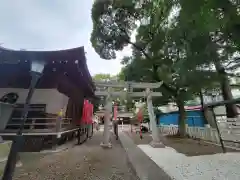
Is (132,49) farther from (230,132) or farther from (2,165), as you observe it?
(2,165)

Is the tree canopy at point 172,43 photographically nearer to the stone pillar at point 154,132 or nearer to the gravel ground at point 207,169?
the stone pillar at point 154,132

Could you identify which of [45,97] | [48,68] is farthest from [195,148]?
[48,68]

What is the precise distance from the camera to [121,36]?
10789 mm

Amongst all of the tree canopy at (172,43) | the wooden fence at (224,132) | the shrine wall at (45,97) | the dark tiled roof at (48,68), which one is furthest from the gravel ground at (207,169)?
the shrine wall at (45,97)

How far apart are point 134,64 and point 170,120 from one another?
9261mm

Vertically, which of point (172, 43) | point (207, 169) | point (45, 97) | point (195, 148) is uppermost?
point (172, 43)

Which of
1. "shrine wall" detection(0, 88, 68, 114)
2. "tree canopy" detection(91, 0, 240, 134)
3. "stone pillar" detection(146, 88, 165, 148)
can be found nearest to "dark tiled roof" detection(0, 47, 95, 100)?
"shrine wall" detection(0, 88, 68, 114)

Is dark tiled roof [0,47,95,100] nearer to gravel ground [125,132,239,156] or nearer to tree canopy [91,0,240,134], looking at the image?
tree canopy [91,0,240,134]

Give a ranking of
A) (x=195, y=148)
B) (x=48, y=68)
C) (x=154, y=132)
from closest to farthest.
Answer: (x=48, y=68) < (x=195, y=148) < (x=154, y=132)

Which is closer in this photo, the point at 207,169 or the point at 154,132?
the point at 207,169

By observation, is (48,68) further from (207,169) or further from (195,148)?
(195,148)

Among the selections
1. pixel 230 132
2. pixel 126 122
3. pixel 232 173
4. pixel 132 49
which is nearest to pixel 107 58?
pixel 132 49

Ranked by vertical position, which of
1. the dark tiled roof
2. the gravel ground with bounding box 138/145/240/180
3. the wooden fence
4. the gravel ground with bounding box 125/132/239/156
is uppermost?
the dark tiled roof

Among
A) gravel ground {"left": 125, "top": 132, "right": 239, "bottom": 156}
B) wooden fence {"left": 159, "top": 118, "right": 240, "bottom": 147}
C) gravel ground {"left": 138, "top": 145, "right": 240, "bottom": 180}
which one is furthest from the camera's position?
wooden fence {"left": 159, "top": 118, "right": 240, "bottom": 147}
